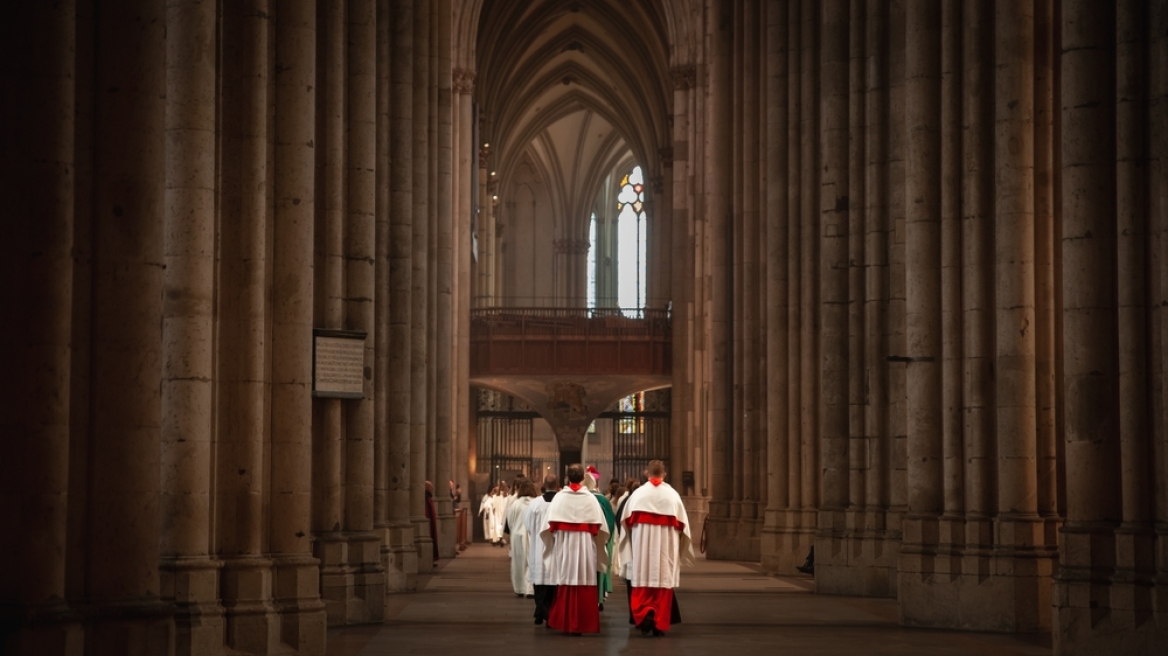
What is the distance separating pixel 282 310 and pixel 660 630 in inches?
176

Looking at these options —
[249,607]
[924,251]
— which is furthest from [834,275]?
[249,607]

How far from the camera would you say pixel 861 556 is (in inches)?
762

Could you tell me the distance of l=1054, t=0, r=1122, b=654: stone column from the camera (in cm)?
1213

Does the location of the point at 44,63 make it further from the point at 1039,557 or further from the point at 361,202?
the point at 1039,557

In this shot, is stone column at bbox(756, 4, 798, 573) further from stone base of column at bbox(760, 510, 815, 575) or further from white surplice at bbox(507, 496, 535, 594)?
white surplice at bbox(507, 496, 535, 594)

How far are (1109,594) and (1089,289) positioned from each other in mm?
2321

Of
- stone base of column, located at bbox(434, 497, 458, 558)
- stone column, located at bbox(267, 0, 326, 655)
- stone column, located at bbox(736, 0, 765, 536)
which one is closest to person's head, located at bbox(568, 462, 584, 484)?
stone column, located at bbox(267, 0, 326, 655)

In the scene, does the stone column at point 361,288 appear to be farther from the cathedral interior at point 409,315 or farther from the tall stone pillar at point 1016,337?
the tall stone pillar at point 1016,337

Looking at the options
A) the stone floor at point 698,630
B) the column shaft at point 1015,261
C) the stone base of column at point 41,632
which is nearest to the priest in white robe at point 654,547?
the stone floor at point 698,630

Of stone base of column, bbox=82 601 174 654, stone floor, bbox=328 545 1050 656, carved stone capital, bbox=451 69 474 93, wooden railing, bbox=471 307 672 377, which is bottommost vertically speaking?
stone floor, bbox=328 545 1050 656

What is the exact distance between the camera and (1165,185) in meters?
11.8

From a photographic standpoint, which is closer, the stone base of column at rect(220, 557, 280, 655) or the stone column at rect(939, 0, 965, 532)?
the stone base of column at rect(220, 557, 280, 655)

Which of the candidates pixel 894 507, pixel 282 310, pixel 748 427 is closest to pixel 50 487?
pixel 282 310

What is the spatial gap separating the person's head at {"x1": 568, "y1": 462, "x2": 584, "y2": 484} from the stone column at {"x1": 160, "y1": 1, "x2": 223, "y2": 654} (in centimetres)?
425
